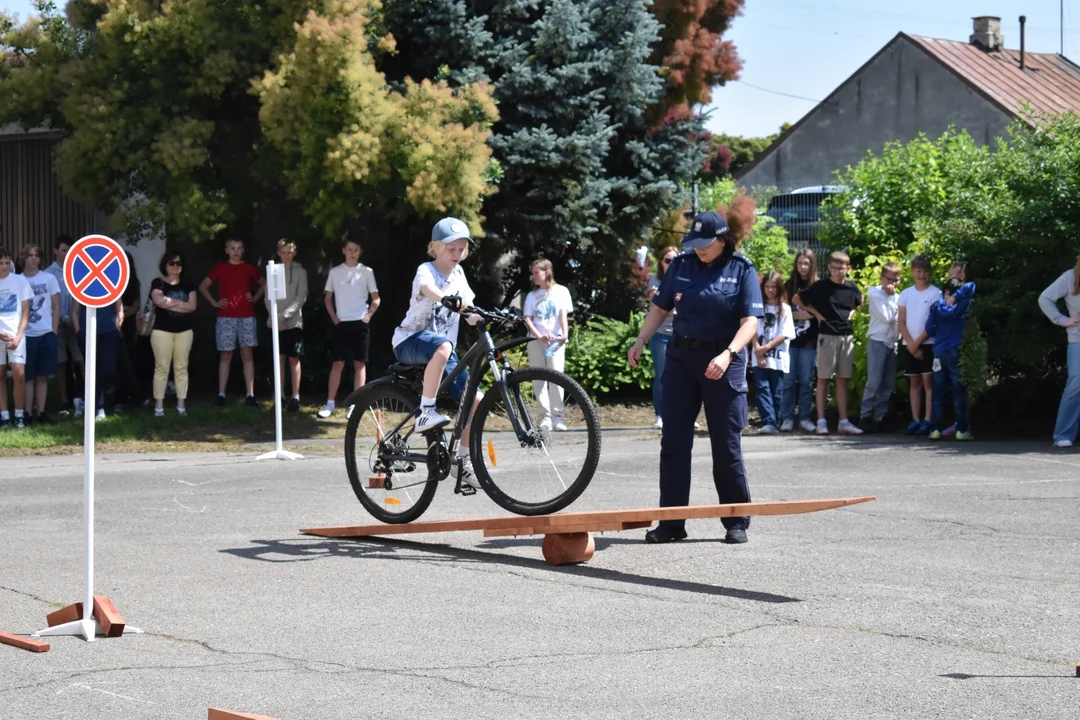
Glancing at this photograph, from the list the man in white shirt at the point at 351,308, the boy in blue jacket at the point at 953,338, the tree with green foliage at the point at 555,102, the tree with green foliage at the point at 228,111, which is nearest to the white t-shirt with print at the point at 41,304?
the tree with green foliage at the point at 228,111

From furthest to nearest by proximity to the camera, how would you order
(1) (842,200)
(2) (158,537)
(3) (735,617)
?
1. (1) (842,200)
2. (2) (158,537)
3. (3) (735,617)

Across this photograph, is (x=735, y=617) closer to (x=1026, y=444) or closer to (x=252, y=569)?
(x=252, y=569)

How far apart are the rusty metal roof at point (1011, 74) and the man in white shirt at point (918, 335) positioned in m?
26.5

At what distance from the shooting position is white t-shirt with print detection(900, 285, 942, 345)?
1588cm

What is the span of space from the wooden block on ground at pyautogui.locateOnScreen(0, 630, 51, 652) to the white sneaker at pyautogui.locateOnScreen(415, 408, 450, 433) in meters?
3.23

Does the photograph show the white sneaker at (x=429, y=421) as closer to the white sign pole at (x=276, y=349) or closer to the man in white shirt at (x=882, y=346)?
the white sign pole at (x=276, y=349)

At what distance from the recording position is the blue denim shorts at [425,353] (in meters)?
9.48

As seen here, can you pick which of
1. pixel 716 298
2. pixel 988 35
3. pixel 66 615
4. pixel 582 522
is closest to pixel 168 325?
pixel 716 298

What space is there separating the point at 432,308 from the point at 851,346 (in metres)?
8.30

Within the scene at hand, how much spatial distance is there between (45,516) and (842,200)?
12848mm

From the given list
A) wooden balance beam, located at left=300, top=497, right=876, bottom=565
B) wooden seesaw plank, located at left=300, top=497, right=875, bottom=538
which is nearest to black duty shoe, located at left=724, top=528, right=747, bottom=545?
wooden balance beam, located at left=300, top=497, right=876, bottom=565

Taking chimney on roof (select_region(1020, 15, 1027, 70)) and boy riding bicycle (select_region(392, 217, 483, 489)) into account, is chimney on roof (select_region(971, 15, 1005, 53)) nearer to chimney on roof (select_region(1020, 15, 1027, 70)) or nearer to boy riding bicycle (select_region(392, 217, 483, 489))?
chimney on roof (select_region(1020, 15, 1027, 70))

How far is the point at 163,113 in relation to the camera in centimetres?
1788

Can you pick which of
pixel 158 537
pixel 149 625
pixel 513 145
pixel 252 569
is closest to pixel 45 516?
pixel 158 537
